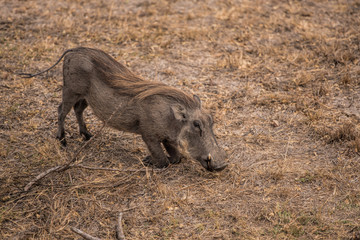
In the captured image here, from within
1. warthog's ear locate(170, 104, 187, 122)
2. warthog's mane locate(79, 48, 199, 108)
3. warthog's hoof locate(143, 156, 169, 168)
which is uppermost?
warthog's mane locate(79, 48, 199, 108)

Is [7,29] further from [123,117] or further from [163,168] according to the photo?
[163,168]

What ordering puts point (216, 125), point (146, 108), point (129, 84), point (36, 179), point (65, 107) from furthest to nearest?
point (216, 125)
point (65, 107)
point (129, 84)
point (146, 108)
point (36, 179)

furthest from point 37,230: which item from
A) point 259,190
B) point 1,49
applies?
point 1,49

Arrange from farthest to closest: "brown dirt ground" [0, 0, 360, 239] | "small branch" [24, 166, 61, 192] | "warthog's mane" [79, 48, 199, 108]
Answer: "warthog's mane" [79, 48, 199, 108] → "small branch" [24, 166, 61, 192] → "brown dirt ground" [0, 0, 360, 239]

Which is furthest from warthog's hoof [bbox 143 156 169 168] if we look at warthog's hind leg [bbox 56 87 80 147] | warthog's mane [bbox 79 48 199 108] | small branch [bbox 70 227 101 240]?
small branch [bbox 70 227 101 240]

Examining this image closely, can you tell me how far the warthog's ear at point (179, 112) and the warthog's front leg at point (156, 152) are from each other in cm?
33

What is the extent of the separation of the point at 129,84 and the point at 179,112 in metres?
0.62

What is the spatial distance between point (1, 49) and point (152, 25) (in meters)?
2.54

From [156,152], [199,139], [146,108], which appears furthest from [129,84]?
[199,139]

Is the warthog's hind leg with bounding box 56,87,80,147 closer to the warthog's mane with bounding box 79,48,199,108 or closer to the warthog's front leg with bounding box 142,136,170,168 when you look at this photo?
the warthog's mane with bounding box 79,48,199,108

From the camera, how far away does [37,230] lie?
321cm

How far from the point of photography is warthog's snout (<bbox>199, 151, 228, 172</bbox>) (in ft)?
12.3

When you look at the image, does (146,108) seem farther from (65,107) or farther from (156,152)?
(65,107)

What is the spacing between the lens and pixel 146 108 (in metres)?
3.89
